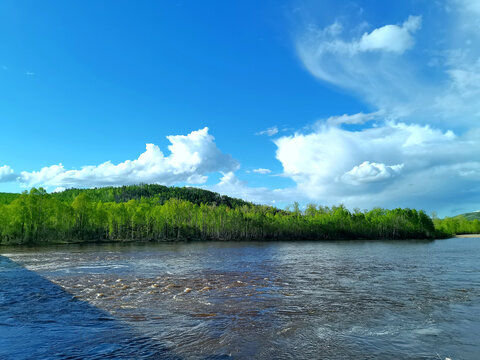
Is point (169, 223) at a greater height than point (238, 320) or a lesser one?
Answer: greater

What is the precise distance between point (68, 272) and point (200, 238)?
4787 inches

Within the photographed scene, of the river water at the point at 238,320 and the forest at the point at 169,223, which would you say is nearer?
the river water at the point at 238,320

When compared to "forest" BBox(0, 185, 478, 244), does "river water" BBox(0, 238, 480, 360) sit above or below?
below

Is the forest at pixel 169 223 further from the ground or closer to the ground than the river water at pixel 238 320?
further from the ground

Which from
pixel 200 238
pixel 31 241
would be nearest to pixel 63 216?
pixel 31 241

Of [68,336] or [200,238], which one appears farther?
[200,238]

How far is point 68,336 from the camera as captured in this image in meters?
13.0

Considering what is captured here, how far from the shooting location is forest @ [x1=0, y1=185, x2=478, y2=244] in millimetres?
103062

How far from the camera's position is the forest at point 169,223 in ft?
338

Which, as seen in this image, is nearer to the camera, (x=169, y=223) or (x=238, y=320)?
(x=238, y=320)

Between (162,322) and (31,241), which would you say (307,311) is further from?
(31,241)

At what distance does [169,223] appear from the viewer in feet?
481

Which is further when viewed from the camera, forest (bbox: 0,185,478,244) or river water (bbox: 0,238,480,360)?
forest (bbox: 0,185,478,244)

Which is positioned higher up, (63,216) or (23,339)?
(63,216)
